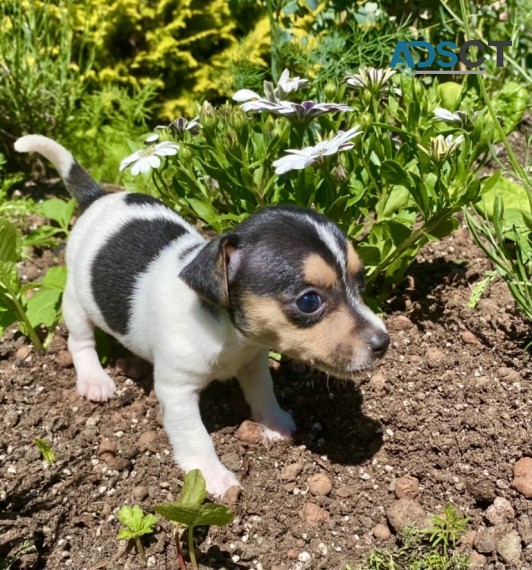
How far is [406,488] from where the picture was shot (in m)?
3.74

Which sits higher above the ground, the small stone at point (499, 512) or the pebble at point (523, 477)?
the pebble at point (523, 477)

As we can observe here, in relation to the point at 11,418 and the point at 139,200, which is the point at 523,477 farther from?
the point at 11,418

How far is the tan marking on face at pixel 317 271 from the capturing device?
10.3ft

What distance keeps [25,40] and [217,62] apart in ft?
6.05

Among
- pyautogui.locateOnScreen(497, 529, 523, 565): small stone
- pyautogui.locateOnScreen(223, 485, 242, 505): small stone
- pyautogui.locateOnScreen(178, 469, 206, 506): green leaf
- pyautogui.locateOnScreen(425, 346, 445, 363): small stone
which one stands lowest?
pyautogui.locateOnScreen(497, 529, 523, 565): small stone

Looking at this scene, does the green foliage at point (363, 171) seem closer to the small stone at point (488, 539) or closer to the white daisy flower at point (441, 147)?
the white daisy flower at point (441, 147)

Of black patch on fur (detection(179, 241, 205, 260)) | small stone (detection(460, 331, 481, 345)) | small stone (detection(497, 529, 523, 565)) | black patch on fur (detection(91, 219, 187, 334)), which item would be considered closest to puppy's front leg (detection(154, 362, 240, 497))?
black patch on fur (detection(91, 219, 187, 334))

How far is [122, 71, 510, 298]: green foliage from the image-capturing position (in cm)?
382

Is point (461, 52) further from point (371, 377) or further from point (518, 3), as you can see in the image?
point (371, 377)

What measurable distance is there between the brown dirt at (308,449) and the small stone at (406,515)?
0.07m

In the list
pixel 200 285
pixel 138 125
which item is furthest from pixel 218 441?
pixel 138 125

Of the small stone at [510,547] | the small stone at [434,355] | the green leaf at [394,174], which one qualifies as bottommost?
the small stone at [510,547]

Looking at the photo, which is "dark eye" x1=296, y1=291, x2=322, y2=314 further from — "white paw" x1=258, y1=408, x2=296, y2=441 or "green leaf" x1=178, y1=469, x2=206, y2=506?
"white paw" x1=258, y1=408, x2=296, y2=441

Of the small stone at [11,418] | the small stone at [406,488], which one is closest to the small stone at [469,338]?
the small stone at [406,488]
